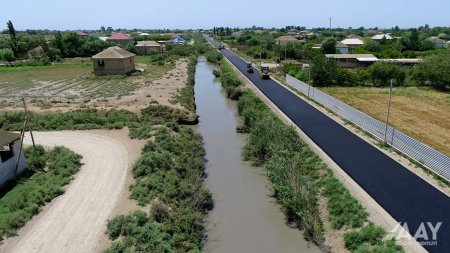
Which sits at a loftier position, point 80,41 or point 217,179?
point 80,41

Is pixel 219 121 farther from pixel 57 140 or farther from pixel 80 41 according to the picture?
pixel 80 41

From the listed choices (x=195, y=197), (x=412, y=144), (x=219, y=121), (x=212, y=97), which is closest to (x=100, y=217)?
(x=195, y=197)

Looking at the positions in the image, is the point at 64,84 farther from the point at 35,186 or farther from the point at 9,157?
the point at 35,186

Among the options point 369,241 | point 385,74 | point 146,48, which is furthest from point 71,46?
point 369,241

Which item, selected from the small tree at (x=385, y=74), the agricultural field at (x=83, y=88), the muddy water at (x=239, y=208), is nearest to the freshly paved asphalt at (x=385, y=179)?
the muddy water at (x=239, y=208)

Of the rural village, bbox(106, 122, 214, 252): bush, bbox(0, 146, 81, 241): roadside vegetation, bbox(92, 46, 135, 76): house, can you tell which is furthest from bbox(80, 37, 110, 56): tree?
bbox(106, 122, 214, 252): bush

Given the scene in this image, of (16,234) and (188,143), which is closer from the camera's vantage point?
(16,234)

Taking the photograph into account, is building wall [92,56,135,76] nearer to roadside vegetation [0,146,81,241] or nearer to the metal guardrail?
the metal guardrail
